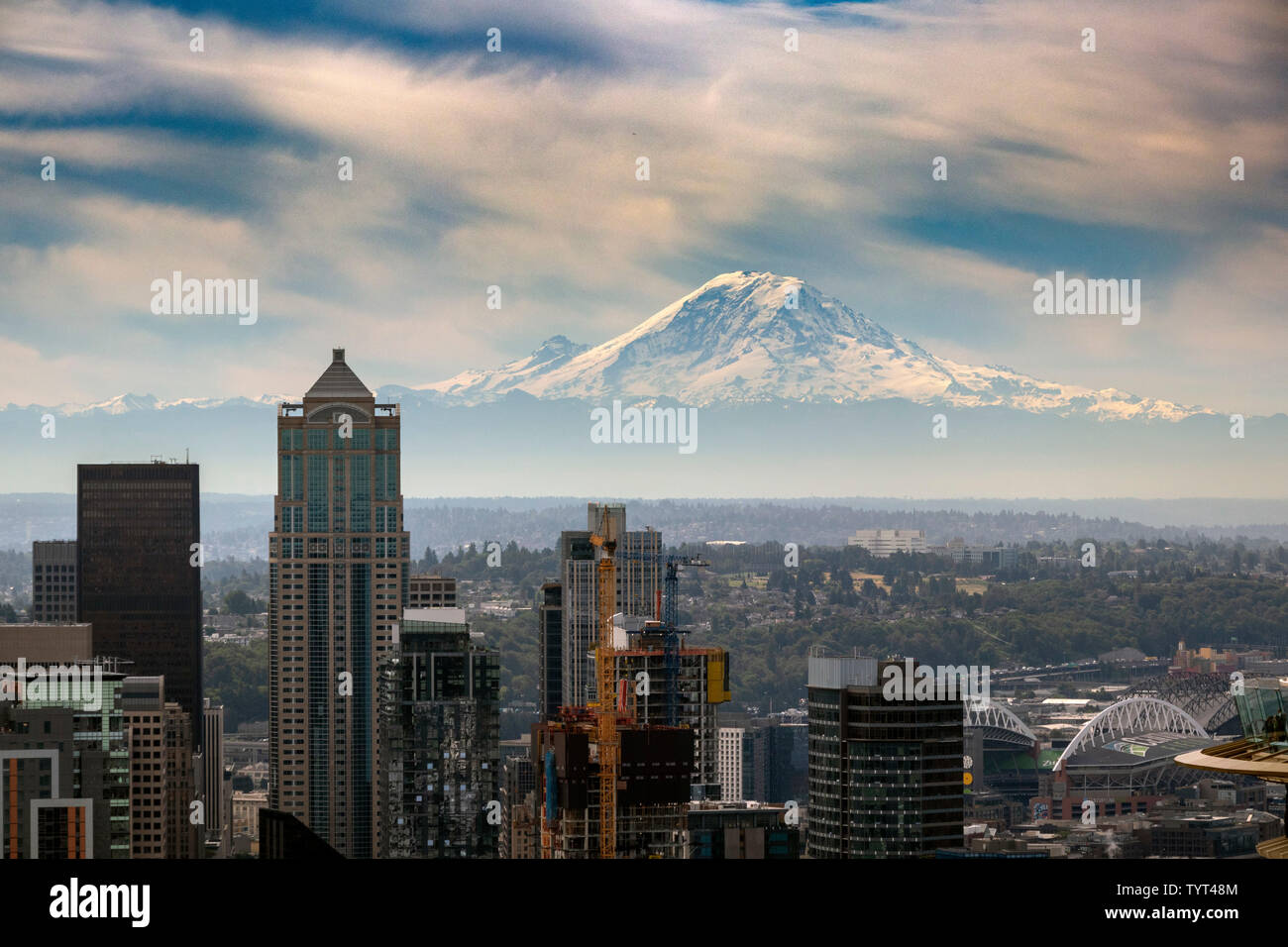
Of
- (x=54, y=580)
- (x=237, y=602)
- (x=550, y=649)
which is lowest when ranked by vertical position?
(x=550, y=649)

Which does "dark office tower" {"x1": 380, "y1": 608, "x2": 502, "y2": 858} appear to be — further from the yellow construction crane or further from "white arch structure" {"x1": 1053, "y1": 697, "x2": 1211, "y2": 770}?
"white arch structure" {"x1": 1053, "y1": 697, "x2": 1211, "y2": 770}

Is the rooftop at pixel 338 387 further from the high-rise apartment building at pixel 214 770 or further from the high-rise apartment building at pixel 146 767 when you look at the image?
the high-rise apartment building at pixel 146 767

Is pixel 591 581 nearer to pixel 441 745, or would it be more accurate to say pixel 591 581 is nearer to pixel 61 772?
pixel 441 745

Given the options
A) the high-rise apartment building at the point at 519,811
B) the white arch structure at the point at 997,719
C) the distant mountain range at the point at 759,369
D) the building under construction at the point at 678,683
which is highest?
the distant mountain range at the point at 759,369

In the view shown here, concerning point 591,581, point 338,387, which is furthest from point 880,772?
point 338,387

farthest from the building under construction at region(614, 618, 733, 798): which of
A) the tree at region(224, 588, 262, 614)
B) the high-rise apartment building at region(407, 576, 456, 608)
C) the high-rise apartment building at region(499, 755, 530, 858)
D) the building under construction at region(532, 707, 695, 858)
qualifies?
the tree at region(224, 588, 262, 614)

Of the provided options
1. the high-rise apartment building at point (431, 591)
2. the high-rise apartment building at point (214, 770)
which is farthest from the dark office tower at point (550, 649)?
the high-rise apartment building at point (214, 770)
